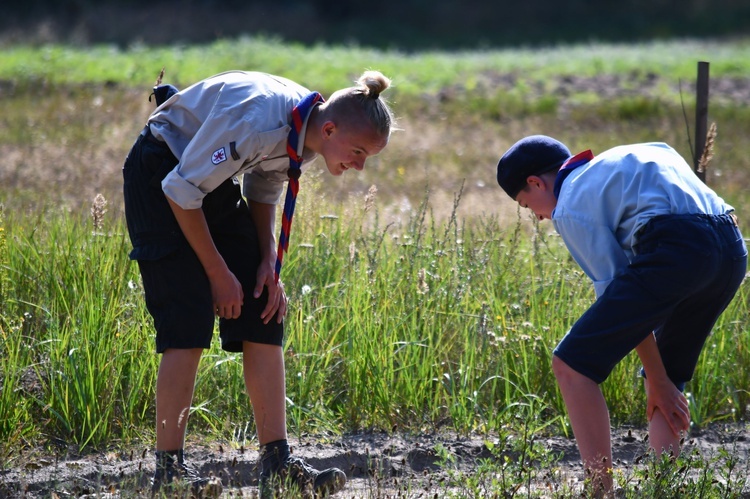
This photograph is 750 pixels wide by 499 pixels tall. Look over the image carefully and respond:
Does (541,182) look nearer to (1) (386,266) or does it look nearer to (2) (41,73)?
(1) (386,266)

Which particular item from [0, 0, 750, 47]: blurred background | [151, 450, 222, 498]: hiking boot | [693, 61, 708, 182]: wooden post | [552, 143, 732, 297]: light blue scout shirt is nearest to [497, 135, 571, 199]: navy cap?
[552, 143, 732, 297]: light blue scout shirt

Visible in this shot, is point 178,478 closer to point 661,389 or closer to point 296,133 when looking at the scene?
point 296,133

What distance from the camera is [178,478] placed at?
115 inches

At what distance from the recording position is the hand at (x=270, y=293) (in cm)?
314

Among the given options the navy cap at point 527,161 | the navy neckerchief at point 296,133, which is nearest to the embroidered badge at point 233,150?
the navy neckerchief at point 296,133

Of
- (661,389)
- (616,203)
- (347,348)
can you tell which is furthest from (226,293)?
(661,389)

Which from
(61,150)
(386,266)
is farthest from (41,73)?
(386,266)

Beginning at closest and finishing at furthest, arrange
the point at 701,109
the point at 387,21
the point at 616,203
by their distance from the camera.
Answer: the point at 616,203
the point at 701,109
the point at 387,21

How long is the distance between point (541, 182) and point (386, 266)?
1.62 meters

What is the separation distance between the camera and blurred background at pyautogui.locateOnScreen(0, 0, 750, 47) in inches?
1192

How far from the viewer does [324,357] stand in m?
4.06

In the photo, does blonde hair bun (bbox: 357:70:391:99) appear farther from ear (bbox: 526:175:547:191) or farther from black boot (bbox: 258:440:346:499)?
black boot (bbox: 258:440:346:499)

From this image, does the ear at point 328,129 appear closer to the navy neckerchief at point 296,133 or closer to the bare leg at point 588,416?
the navy neckerchief at point 296,133

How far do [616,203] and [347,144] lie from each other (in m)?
0.87
